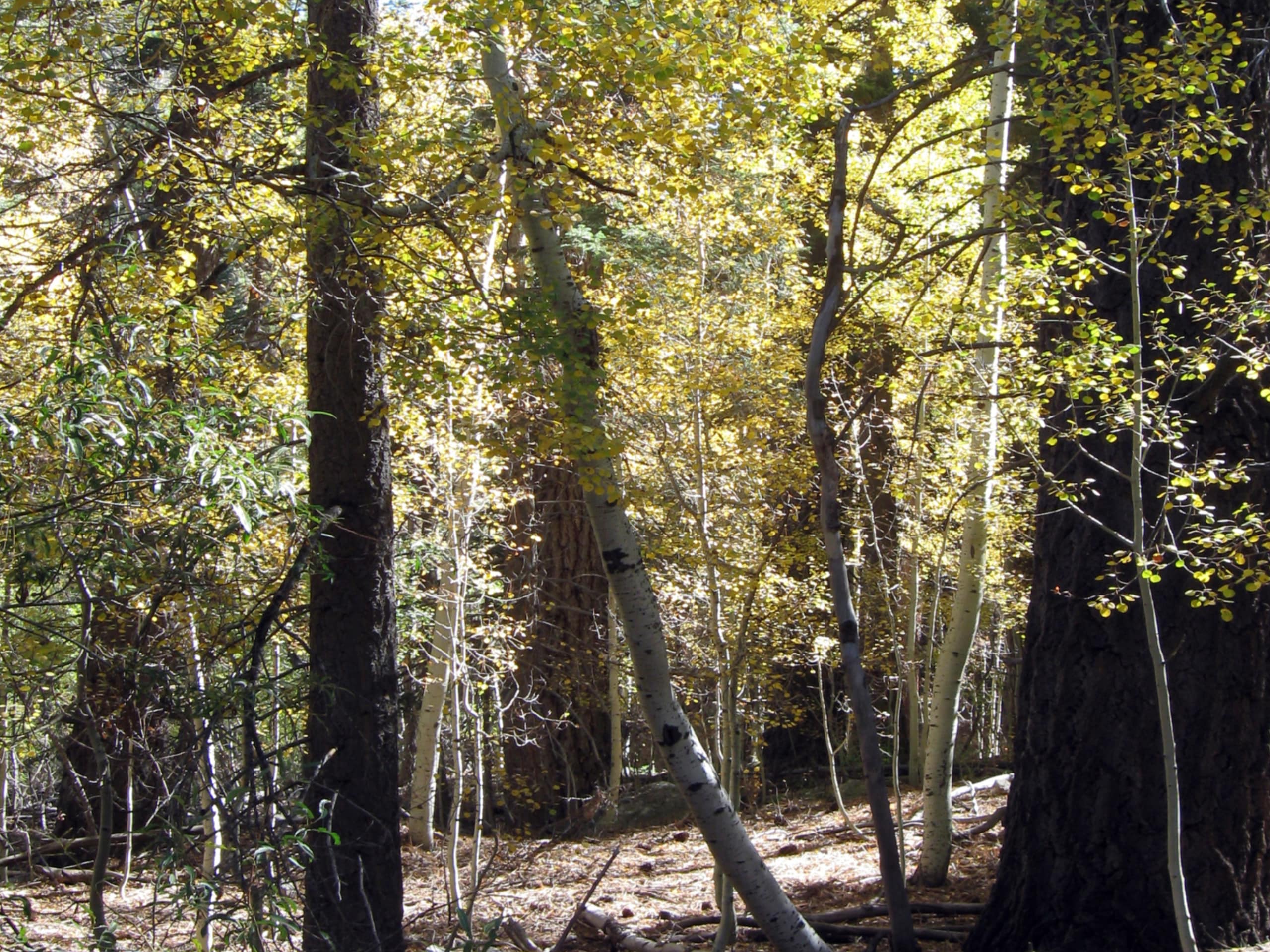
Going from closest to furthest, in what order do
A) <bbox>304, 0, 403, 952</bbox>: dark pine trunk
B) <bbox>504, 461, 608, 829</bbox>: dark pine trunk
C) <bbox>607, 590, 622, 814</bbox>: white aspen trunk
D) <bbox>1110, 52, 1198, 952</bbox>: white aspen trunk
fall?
<bbox>1110, 52, 1198, 952</bbox>: white aspen trunk < <bbox>304, 0, 403, 952</bbox>: dark pine trunk < <bbox>504, 461, 608, 829</bbox>: dark pine trunk < <bbox>607, 590, 622, 814</bbox>: white aspen trunk

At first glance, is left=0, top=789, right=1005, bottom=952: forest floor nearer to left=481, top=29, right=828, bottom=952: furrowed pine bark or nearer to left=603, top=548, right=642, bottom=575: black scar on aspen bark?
left=481, top=29, right=828, bottom=952: furrowed pine bark

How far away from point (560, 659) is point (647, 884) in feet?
10.6

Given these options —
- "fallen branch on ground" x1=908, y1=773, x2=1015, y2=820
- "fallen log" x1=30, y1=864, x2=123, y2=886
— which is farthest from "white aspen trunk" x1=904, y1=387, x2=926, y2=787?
"fallen log" x1=30, y1=864, x2=123, y2=886

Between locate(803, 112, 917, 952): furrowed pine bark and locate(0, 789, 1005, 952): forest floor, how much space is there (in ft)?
4.61

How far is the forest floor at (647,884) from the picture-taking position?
629 centimetres

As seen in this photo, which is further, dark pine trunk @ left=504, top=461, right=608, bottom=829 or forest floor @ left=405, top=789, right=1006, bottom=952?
dark pine trunk @ left=504, top=461, right=608, bottom=829

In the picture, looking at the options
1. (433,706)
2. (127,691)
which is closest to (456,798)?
(433,706)

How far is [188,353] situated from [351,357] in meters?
1.58

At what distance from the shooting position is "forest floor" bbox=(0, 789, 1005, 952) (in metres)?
6.29

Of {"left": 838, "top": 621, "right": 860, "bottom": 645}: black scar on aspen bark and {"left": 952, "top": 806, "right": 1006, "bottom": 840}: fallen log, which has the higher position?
{"left": 838, "top": 621, "right": 860, "bottom": 645}: black scar on aspen bark

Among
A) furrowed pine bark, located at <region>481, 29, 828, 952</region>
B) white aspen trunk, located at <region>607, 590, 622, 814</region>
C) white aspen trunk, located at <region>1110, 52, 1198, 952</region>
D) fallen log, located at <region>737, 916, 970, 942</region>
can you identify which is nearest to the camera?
white aspen trunk, located at <region>1110, 52, 1198, 952</region>

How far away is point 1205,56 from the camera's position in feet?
13.7

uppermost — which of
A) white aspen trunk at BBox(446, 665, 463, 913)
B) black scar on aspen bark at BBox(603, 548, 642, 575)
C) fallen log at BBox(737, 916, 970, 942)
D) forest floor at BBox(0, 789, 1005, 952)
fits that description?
black scar on aspen bark at BBox(603, 548, 642, 575)

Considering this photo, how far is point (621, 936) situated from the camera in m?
6.14
